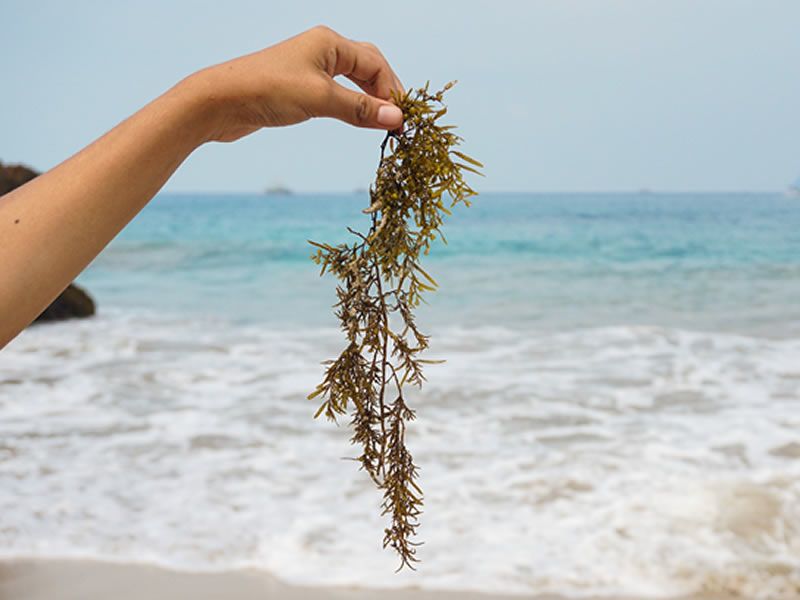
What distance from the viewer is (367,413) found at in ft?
5.19

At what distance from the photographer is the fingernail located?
144 centimetres

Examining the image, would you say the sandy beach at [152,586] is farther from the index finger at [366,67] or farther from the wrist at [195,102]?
the wrist at [195,102]

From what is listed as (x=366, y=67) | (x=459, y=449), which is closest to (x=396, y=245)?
(x=366, y=67)

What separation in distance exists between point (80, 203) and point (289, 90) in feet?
1.26

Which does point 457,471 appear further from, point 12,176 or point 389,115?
point 12,176

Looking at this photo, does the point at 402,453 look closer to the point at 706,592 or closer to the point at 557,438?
the point at 706,592

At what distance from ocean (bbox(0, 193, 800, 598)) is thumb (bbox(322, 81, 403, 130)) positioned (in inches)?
108

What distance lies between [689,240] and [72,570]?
2333 centimetres

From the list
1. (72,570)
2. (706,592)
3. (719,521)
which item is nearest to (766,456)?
(719,521)

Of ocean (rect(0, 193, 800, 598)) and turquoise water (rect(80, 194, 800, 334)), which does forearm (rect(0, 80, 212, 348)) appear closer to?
ocean (rect(0, 193, 800, 598))

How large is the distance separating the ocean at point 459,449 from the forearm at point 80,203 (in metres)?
2.79

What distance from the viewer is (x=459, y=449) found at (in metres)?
5.54

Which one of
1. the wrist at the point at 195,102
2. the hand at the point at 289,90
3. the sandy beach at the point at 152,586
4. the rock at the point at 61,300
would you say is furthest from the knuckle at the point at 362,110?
the rock at the point at 61,300

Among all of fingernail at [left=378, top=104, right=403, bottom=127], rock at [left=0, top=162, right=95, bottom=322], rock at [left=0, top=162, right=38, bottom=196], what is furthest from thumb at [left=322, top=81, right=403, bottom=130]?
rock at [left=0, top=162, right=38, bottom=196]
